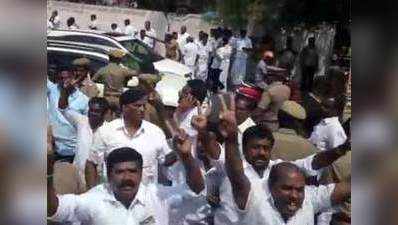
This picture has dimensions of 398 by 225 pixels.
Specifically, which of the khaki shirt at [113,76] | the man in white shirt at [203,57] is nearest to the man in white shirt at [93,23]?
the khaki shirt at [113,76]

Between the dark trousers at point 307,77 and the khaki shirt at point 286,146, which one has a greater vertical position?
the dark trousers at point 307,77

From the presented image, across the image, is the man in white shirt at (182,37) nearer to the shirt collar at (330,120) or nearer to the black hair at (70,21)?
→ the black hair at (70,21)

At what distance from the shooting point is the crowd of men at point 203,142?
3.93 meters

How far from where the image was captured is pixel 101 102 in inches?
157

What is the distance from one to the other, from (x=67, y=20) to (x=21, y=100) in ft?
1.80

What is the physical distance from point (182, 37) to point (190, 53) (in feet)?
0.36

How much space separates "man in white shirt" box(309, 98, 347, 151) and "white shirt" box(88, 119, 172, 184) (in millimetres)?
989

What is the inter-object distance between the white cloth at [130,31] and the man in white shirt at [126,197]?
2.30 ft

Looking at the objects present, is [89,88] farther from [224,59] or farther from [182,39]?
[224,59]

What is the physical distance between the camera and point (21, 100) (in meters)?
3.68

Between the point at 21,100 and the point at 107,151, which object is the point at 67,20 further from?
the point at 107,151

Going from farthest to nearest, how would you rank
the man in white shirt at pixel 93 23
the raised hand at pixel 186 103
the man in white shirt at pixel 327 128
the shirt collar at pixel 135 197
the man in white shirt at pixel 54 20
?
the man in white shirt at pixel 327 128 < the raised hand at pixel 186 103 < the shirt collar at pixel 135 197 < the man in white shirt at pixel 93 23 < the man in white shirt at pixel 54 20

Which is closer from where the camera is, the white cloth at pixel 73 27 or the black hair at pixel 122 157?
the white cloth at pixel 73 27

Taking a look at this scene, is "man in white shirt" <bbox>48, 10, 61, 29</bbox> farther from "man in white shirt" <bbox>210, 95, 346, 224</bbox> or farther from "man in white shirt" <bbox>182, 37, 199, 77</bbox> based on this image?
"man in white shirt" <bbox>210, 95, 346, 224</bbox>
